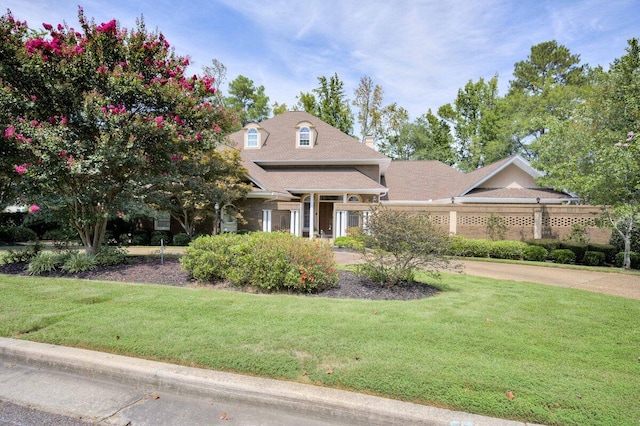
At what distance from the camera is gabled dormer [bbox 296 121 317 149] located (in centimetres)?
2501

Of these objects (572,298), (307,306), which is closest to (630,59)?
(572,298)

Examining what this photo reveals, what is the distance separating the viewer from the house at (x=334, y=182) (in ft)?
66.1

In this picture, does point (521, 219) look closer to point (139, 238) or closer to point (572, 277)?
point (572, 277)

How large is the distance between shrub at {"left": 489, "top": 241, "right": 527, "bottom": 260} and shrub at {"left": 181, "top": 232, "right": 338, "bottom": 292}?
10.6 metres

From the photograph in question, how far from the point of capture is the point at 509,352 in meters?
4.32

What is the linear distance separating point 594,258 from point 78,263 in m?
17.5

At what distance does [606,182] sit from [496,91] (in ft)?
92.6

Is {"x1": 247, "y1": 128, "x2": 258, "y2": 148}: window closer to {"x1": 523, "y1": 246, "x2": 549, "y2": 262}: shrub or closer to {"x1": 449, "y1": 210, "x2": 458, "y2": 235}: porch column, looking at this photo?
{"x1": 449, "y1": 210, "x2": 458, "y2": 235}: porch column

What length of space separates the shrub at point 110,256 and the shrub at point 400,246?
677 centimetres

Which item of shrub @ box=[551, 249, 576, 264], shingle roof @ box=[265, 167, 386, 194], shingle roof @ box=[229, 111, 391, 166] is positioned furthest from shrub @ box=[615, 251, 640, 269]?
shingle roof @ box=[229, 111, 391, 166]

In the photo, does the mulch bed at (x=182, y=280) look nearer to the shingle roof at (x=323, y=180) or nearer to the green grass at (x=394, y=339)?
the green grass at (x=394, y=339)

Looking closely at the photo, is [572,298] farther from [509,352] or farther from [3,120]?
[3,120]

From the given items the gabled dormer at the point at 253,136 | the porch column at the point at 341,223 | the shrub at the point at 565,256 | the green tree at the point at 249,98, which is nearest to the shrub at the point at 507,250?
the shrub at the point at 565,256

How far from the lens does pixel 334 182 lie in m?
22.5
